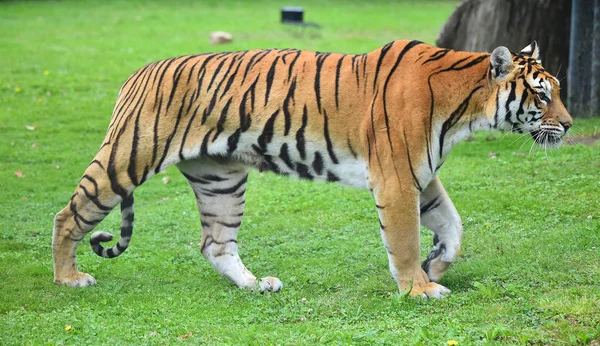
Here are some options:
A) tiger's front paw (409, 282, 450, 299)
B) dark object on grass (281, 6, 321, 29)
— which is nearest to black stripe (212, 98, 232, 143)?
tiger's front paw (409, 282, 450, 299)

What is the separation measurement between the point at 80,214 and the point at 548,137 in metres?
3.63

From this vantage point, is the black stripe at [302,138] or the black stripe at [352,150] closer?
the black stripe at [352,150]

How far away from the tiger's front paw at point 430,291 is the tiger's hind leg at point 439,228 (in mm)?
315

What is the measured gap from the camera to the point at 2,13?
77.9 ft

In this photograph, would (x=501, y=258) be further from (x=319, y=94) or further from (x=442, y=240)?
(x=319, y=94)

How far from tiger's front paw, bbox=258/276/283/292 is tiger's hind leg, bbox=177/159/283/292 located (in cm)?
20

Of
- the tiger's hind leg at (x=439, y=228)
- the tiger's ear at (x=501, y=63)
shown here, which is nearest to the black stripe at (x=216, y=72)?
the tiger's hind leg at (x=439, y=228)

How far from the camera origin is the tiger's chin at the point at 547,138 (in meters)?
6.03

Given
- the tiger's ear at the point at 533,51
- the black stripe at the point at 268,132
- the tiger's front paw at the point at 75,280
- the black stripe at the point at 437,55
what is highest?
the tiger's ear at the point at 533,51

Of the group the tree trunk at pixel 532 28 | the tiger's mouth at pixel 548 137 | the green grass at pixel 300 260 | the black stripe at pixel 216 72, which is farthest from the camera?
the tree trunk at pixel 532 28

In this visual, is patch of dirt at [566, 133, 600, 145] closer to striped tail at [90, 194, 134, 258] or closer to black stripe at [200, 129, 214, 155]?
black stripe at [200, 129, 214, 155]

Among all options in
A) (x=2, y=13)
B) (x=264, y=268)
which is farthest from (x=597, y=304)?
(x=2, y=13)

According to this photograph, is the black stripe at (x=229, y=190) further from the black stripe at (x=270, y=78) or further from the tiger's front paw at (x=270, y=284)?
the black stripe at (x=270, y=78)

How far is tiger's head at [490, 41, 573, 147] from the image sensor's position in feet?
19.6
